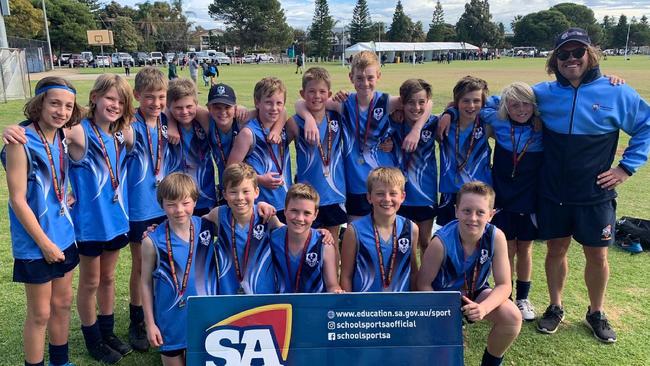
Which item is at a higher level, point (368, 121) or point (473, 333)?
point (368, 121)

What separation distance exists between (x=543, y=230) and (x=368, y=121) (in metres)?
1.80

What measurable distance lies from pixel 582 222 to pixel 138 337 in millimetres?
3846

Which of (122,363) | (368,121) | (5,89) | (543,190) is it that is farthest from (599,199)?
(5,89)

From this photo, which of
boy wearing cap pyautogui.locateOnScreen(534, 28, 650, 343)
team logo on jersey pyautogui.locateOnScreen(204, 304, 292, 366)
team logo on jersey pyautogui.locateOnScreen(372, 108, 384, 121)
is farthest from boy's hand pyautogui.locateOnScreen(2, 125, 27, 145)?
boy wearing cap pyautogui.locateOnScreen(534, 28, 650, 343)

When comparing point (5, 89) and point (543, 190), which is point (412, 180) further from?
point (5, 89)

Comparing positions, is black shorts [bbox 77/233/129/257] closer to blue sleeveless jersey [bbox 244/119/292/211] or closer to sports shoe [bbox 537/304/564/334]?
blue sleeveless jersey [bbox 244/119/292/211]

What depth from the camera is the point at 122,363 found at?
12.7ft

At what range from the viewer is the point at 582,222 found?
13.6 ft

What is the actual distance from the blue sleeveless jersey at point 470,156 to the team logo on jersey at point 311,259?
166cm

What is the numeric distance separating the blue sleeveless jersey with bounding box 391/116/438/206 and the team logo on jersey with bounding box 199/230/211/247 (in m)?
1.97

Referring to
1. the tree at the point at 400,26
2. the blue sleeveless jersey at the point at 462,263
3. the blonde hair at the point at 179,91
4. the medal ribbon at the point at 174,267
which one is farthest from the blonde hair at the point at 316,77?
the tree at the point at 400,26

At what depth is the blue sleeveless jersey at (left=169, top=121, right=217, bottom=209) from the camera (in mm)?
4297

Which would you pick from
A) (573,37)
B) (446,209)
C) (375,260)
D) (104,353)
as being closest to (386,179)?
(375,260)

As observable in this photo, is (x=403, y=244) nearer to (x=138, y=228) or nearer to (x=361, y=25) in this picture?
(x=138, y=228)
